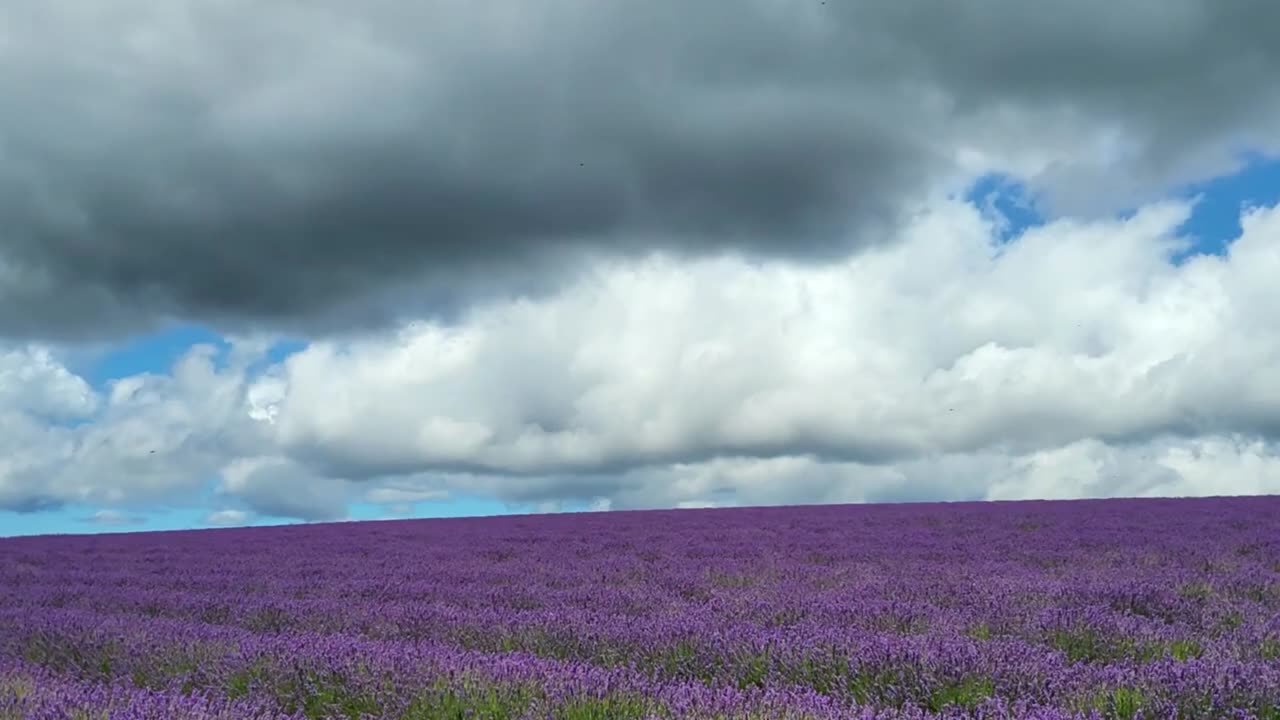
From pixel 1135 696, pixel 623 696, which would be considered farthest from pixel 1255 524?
pixel 623 696

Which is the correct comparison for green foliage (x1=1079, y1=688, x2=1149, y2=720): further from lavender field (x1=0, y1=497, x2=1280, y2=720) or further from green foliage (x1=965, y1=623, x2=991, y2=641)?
green foliage (x1=965, y1=623, x2=991, y2=641)

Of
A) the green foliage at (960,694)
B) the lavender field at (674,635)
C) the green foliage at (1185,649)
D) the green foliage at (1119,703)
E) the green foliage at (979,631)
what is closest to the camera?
the green foliage at (1119,703)

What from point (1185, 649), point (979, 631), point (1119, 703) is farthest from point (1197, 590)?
point (1119, 703)

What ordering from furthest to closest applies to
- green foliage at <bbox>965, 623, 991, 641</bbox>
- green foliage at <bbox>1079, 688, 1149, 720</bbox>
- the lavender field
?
1. green foliage at <bbox>965, 623, 991, 641</bbox>
2. the lavender field
3. green foliage at <bbox>1079, 688, 1149, 720</bbox>

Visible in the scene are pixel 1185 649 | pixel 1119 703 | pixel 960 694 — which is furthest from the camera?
pixel 1185 649

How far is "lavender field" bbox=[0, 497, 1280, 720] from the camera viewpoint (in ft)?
10.3

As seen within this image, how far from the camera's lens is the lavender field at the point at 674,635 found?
3.15 metres

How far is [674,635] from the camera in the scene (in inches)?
168

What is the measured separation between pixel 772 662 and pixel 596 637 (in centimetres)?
102

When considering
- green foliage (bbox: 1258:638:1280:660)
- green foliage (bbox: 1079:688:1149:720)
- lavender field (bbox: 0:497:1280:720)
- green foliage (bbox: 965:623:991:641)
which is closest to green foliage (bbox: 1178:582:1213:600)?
lavender field (bbox: 0:497:1280:720)

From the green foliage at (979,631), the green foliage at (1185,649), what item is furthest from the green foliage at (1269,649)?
the green foliage at (979,631)

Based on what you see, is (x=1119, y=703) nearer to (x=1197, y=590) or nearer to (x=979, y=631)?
(x=979, y=631)

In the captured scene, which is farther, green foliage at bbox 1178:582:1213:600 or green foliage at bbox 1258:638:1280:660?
green foliage at bbox 1178:582:1213:600

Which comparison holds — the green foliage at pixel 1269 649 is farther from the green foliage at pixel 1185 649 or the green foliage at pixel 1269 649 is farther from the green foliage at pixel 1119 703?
the green foliage at pixel 1119 703
